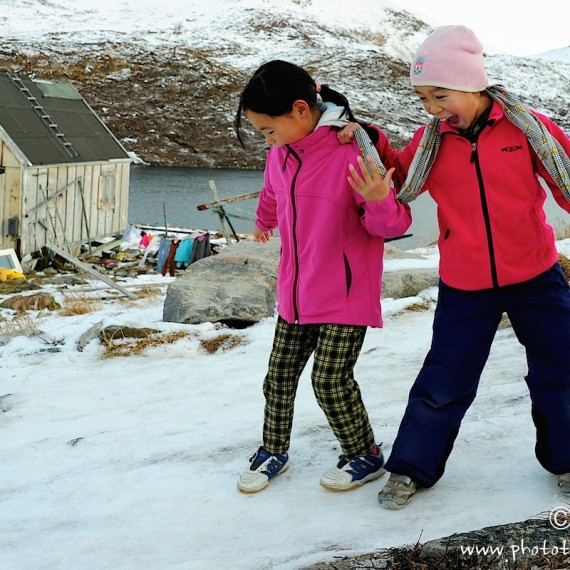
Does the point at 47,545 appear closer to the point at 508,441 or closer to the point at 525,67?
the point at 508,441

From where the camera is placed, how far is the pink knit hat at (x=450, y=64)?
10.0 ft

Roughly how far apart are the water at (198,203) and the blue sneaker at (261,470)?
908 centimetres

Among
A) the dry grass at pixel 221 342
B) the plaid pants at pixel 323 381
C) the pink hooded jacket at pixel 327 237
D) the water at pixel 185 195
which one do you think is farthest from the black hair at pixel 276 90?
the water at pixel 185 195

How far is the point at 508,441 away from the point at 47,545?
84.7 inches

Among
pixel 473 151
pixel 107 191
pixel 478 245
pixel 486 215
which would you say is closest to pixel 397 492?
pixel 478 245

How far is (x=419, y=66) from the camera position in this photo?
3113 mm

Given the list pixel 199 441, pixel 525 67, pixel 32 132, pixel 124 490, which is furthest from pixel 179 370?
pixel 525 67

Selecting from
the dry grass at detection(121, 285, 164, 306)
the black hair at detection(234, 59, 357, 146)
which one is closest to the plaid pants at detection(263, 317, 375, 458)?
the black hair at detection(234, 59, 357, 146)

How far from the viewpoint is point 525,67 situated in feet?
414

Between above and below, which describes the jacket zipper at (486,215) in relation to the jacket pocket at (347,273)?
above

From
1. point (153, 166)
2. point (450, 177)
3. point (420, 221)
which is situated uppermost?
point (450, 177)

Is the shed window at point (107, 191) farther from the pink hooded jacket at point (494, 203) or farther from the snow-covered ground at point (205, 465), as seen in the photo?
the pink hooded jacket at point (494, 203)

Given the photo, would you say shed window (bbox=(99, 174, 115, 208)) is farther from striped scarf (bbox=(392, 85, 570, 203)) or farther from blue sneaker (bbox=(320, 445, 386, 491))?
striped scarf (bbox=(392, 85, 570, 203))

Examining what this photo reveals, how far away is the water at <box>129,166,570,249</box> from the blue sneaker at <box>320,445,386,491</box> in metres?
8.99
